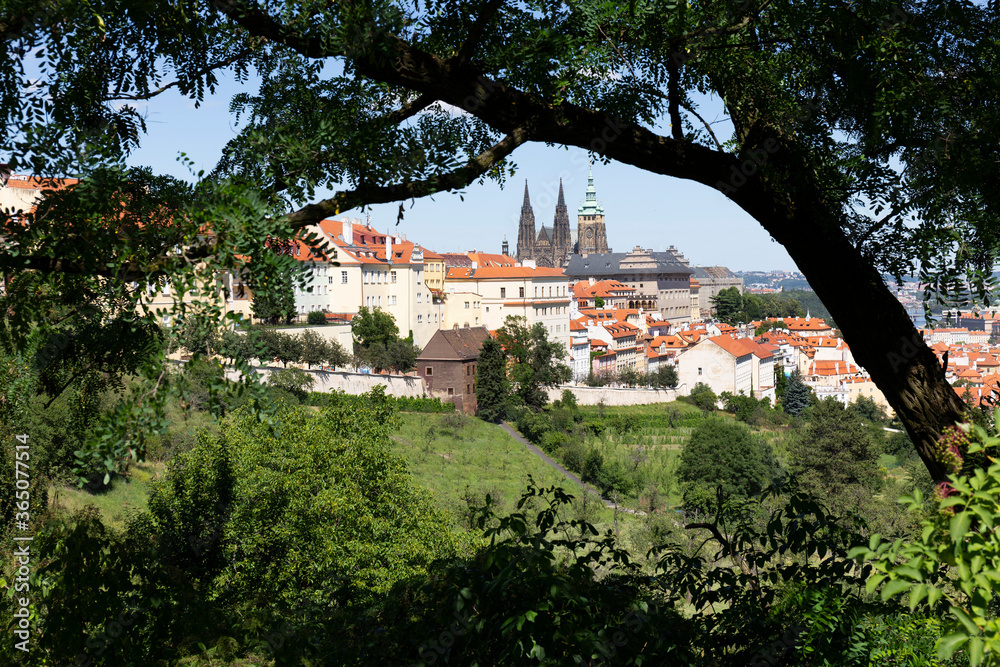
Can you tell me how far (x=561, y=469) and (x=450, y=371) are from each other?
1179 cm

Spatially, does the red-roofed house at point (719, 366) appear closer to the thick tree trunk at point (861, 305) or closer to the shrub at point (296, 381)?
the shrub at point (296, 381)

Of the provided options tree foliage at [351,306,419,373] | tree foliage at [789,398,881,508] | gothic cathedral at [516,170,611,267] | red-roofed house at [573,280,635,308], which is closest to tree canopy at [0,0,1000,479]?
tree foliage at [789,398,881,508]

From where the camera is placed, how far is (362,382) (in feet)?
143

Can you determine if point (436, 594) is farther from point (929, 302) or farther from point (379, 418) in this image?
point (379, 418)

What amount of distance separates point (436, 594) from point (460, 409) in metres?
43.3

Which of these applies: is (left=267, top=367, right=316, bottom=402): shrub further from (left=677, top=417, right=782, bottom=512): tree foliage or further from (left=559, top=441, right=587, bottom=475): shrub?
(left=677, top=417, right=782, bottom=512): tree foliage

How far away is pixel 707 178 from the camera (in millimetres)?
2969

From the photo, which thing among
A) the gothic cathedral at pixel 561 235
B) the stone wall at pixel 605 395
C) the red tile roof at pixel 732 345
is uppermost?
the gothic cathedral at pixel 561 235

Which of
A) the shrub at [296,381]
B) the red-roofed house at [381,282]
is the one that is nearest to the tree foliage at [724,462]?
the shrub at [296,381]

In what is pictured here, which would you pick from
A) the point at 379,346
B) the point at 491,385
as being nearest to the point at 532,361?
the point at 491,385

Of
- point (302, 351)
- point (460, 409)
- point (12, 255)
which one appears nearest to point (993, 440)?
point (12, 255)

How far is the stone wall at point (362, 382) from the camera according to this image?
4178 cm

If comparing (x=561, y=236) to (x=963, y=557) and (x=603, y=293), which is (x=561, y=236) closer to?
(x=603, y=293)

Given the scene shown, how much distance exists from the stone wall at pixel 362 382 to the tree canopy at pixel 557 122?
120 ft
